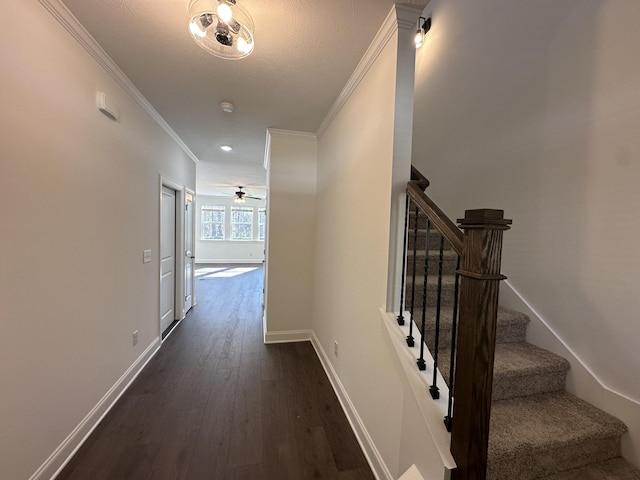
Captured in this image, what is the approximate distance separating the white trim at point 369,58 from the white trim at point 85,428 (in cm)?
300

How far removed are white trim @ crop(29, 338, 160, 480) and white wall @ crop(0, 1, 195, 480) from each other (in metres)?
0.04

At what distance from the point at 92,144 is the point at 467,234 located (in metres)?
2.30

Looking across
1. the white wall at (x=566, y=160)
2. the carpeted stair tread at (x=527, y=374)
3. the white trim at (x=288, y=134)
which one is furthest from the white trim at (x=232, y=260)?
the carpeted stair tread at (x=527, y=374)

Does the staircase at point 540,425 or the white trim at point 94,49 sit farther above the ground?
the white trim at point 94,49

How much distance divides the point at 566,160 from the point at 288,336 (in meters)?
3.07

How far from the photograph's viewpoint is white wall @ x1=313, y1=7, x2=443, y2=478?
1366 millimetres

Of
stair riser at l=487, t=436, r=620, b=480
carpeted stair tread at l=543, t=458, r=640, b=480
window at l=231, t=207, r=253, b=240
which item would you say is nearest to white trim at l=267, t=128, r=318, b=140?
stair riser at l=487, t=436, r=620, b=480

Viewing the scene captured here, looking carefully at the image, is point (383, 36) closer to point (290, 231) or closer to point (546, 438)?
point (290, 231)

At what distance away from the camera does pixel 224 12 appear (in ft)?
4.02

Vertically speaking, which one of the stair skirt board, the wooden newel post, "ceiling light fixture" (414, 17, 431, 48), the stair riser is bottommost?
the stair riser

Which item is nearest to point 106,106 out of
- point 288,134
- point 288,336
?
point 288,134

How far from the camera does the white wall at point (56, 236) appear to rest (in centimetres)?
120

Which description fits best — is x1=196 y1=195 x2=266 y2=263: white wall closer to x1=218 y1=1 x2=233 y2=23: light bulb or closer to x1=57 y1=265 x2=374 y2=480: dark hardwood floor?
x1=57 y1=265 x2=374 y2=480: dark hardwood floor

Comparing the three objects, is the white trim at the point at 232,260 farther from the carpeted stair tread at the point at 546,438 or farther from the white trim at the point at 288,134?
the carpeted stair tread at the point at 546,438
